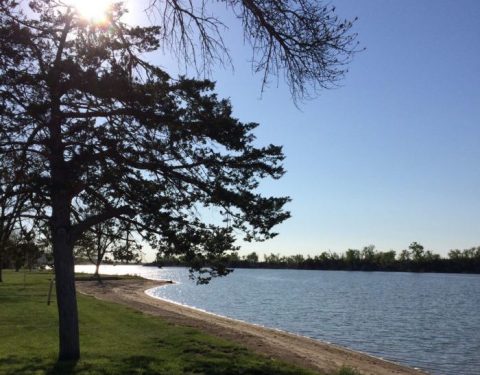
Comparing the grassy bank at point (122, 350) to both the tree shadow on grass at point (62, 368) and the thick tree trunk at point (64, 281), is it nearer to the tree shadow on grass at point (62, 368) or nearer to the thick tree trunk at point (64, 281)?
the tree shadow on grass at point (62, 368)

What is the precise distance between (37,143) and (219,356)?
8.05 metres

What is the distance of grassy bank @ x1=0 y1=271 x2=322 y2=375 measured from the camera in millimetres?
12047

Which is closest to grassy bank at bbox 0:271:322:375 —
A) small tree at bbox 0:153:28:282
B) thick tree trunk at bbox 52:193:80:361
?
thick tree trunk at bbox 52:193:80:361

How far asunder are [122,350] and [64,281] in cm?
336

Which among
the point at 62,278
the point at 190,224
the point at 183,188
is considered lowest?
the point at 62,278

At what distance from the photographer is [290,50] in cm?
674

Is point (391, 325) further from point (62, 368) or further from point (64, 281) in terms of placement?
point (62, 368)

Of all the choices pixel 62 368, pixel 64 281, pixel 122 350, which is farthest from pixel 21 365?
pixel 122 350

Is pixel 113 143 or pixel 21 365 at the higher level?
pixel 113 143

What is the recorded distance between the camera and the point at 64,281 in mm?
12719

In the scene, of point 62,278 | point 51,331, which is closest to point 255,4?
point 62,278

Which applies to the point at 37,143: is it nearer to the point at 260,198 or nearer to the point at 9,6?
the point at 9,6

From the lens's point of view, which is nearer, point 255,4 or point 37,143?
point 255,4

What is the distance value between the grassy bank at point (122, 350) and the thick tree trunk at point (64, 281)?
42cm
